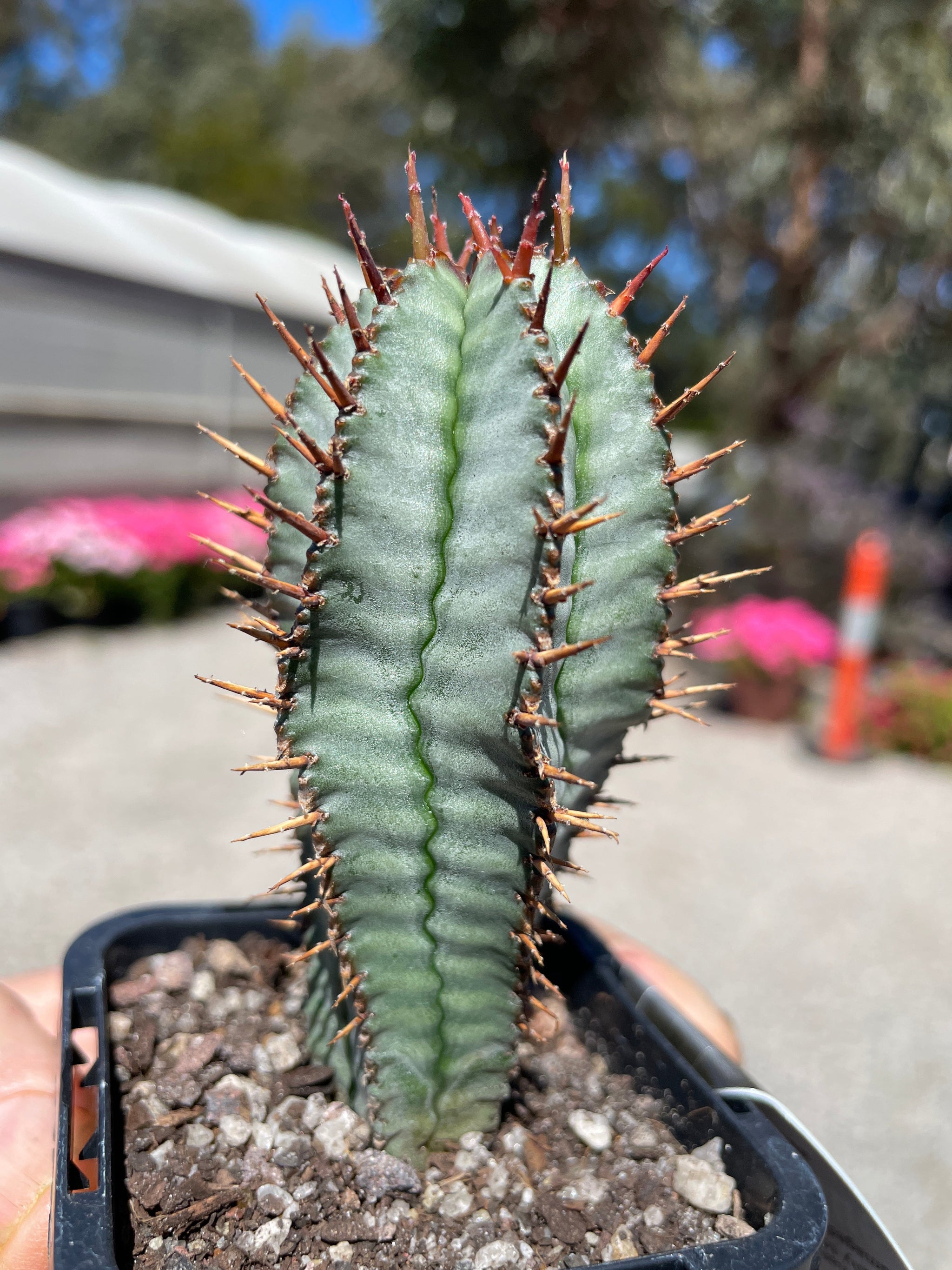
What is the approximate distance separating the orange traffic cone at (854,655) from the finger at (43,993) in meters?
4.31

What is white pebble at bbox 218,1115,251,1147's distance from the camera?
1.28 metres

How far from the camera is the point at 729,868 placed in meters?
3.83

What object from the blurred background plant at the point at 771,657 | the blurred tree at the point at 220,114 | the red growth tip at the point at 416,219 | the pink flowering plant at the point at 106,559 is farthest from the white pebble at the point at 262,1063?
the blurred tree at the point at 220,114

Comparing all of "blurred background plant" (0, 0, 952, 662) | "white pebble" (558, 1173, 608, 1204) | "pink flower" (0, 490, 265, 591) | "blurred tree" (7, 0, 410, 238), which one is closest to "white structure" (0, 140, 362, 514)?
"pink flower" (0, 490, 265, 591)

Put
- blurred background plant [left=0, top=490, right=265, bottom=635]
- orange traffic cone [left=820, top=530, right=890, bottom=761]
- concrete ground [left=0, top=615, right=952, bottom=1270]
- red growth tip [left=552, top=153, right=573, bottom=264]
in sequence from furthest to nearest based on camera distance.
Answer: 1. blurred background plant [left=0, top=490, right=265, bottom=635]
2. orange traffic cone [left=820, top=530, right=890, bottom=761]
3. concrete ground [left=0, top=615, right=952, bottom=1270]
4. red growth tip [left=552, top=153, right=573, bottom=264]

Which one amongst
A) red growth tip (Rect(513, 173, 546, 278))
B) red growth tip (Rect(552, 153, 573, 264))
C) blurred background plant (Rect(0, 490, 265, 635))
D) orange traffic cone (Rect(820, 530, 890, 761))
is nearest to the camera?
red growth tip (Rect(513, 173, 546, 278))

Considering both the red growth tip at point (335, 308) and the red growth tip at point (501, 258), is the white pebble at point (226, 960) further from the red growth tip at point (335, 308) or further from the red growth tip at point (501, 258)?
the red growth tip at point (501, 258)

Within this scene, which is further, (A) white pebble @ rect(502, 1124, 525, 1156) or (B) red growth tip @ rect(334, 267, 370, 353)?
(A) white pebble @ rect(502, 1124, 525, 1156)

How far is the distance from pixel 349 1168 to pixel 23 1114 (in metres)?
0.42

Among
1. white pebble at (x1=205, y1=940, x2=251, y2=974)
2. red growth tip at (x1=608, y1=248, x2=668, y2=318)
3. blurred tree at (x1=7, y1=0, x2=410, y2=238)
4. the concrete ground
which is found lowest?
the concrete ground

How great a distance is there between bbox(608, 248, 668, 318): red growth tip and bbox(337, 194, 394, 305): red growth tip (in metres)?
0.26

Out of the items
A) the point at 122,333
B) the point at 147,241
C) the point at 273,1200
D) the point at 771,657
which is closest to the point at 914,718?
the point at 771,657

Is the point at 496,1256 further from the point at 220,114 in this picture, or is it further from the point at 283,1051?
the point at 220,114

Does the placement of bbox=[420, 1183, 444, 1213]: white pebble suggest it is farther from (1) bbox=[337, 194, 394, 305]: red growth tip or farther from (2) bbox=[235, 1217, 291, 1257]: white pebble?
(1) bbox=[337, 194, 394, 305]: red growth tip
